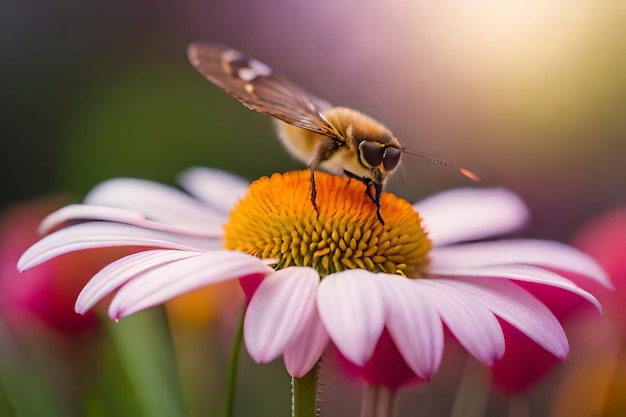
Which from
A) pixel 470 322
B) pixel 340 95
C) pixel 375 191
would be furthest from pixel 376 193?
pixel 340 95

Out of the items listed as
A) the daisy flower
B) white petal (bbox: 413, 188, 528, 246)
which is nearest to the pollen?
the daisy flower

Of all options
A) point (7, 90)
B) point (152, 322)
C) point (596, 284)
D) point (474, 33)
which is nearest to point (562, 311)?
point (596, 284)

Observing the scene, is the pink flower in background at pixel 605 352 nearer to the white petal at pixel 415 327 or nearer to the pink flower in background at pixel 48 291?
the white petal at pixel 415 327

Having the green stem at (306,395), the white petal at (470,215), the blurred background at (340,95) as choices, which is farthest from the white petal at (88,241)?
the blurred background at (340,95)

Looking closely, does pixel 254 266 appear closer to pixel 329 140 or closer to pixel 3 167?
pixel 329 140

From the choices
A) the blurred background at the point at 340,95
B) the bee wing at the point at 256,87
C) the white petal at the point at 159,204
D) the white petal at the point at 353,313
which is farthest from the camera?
the blurred background at the point at 340,95

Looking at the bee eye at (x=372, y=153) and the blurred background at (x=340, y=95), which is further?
the blurred background at (x=340, y=95)

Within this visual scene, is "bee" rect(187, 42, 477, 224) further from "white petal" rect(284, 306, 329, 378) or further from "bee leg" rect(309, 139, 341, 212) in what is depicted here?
"white petal" rect(284, 306, 329, 378)
